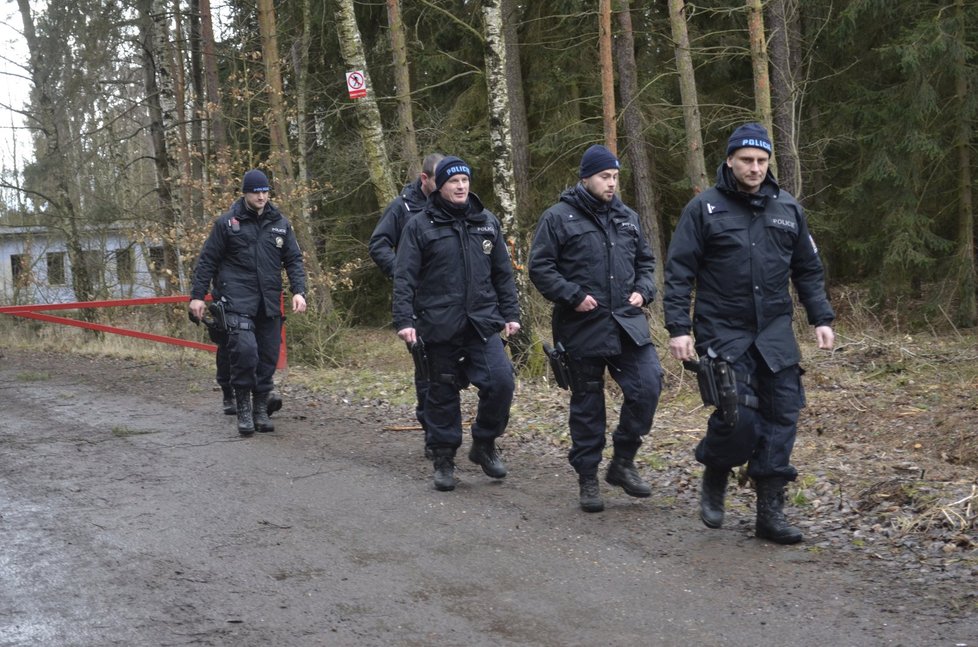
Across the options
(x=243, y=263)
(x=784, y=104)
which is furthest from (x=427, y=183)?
(x=784, y=104)

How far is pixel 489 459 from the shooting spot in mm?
7184

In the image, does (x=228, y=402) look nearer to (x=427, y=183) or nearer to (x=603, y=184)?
(x=427, y=183)

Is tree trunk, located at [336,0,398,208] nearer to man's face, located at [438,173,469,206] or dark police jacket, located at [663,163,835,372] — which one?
man's face, located at [438,173,469,206]

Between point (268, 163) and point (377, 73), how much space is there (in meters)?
7.79

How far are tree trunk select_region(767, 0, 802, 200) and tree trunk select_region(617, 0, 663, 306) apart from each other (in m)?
2.70

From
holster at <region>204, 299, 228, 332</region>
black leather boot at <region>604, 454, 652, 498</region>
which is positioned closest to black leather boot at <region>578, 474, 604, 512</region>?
black leather boot at <region>604, 454, 652, 498</region>

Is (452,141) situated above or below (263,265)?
above

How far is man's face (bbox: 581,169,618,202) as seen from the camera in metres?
6.30

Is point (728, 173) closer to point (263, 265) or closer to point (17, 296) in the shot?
point (263, 265)

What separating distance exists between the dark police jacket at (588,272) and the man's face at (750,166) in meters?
1.08

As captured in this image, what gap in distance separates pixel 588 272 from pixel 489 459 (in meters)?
1.62

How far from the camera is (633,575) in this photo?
16.5 feet

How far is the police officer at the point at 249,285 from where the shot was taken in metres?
9.13

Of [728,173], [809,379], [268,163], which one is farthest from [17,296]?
[728,173]
